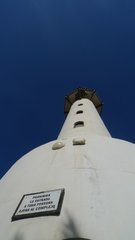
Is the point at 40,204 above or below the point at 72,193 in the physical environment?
below

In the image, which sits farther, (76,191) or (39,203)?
(76,191)

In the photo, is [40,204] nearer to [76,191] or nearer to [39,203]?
[39,203]

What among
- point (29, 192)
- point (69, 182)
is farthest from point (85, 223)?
point (29, 192)

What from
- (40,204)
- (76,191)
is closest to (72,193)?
(76,191)

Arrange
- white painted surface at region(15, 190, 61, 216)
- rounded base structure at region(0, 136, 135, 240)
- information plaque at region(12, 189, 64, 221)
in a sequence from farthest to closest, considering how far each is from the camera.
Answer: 1. white painted surface at region(15, 190, 61, 216)
2. information plaque at region(12, 189, 64, 221)
3. rounded base structure at region(0, 136, 135, 240)

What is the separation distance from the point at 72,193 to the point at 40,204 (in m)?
0.71

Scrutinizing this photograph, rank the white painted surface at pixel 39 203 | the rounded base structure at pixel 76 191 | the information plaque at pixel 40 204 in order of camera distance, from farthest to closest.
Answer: the white painted surface at pixel 39 203
the information plaque at pixel 40 204
the rounded base structure at pixel 76 191

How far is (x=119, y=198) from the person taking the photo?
668cm

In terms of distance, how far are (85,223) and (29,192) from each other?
6.38ft

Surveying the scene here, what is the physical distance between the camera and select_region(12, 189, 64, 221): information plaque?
6426 millimetres

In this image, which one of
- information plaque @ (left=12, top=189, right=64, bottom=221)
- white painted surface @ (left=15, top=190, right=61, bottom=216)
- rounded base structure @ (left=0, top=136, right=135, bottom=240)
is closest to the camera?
rounded base structure @ (left=0, top=136, right=135, bottom=240)

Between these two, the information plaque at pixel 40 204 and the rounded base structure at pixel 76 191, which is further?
the information plaque at pixel 40 204

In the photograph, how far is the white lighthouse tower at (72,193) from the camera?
5.89 meters

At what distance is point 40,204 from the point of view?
6738 mm
